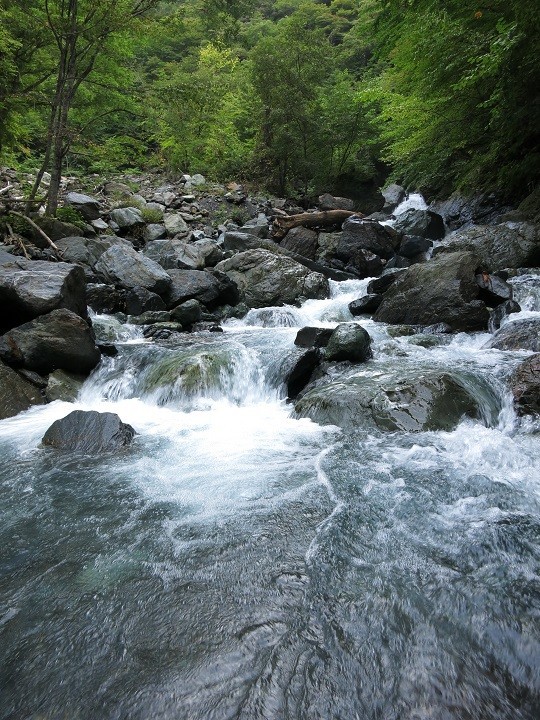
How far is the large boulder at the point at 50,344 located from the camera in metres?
6.86

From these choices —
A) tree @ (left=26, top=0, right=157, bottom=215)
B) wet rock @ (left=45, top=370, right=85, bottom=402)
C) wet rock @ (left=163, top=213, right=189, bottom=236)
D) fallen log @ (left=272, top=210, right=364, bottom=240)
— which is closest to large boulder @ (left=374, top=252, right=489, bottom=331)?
wet rock @ (left=45, top=370, right=85, bottom=402)

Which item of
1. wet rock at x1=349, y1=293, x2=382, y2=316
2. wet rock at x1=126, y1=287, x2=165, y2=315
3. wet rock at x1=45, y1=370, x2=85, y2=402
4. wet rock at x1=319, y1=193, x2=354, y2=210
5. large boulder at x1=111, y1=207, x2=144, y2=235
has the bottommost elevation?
wet rock at x1=45, y1=370, x2=85, y2=402

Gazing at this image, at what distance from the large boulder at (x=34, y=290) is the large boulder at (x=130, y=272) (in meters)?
2.29

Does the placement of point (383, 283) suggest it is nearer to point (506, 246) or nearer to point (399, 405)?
point (506, 246)

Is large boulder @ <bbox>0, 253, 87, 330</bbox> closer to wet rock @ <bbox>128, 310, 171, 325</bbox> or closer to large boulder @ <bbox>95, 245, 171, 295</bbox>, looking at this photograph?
wet rock @ <bbox>128, 310, 171, 325</bbox>

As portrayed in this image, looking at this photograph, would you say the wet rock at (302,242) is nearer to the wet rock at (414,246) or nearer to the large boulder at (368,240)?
the large boulder at (368,240)

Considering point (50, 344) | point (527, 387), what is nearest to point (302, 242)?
point (50, 344)

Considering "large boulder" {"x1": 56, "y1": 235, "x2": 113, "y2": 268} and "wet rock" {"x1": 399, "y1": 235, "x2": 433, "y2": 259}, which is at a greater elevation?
"large boulder" {"x1": 56, "y1": 235, "x2": 113, "y2": 268}

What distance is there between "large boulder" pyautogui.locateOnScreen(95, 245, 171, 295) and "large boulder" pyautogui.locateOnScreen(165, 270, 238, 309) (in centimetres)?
33

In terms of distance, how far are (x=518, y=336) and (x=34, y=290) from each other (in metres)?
8.66

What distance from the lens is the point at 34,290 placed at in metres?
7.34

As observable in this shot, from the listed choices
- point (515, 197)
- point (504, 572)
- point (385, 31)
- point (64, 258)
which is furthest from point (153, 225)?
point (504, 572)

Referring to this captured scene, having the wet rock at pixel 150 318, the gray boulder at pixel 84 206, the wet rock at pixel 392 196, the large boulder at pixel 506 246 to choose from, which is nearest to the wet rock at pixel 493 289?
the large boulder at pixel 506 246

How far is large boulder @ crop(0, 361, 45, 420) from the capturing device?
A: 20.6 feet
